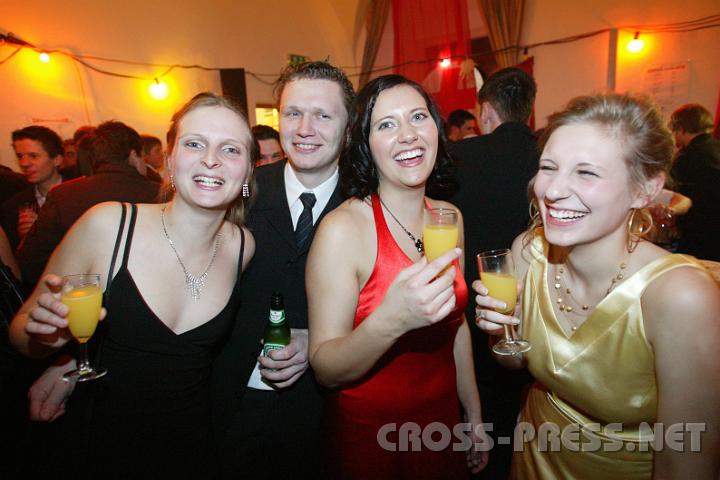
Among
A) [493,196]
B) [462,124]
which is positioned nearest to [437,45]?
[462,124]

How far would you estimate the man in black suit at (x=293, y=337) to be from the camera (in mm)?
2006

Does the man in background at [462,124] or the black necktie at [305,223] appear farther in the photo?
the man in background at [462,124]

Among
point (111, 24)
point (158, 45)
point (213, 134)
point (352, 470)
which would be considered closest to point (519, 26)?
point (158, 45)

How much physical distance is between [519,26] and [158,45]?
6.18 m

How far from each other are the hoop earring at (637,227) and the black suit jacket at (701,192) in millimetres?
2991

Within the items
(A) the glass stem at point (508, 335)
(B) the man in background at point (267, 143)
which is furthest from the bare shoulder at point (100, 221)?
(B) the man in background at point (267, 143)

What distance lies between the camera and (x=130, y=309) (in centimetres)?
168

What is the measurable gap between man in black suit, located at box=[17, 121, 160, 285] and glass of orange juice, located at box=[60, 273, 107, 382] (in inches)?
70.2

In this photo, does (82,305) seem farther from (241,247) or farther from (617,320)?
(617,320)

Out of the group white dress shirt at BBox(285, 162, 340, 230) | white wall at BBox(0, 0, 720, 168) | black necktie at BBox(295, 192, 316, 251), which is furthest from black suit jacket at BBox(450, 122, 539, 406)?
white wall at BBox(0, 0, 720, 168)

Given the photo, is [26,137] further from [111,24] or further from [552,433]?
[552,433]

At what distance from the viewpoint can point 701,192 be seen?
3.93 m

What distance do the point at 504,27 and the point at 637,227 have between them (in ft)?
23.2

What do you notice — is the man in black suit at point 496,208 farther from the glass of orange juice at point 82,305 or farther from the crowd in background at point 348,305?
the glass of orange juice at point 82,305
